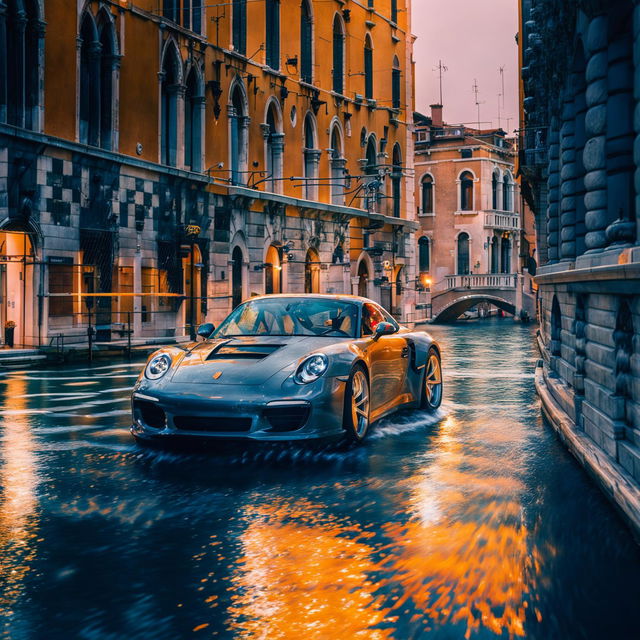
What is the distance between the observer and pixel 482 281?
63375 millimetres

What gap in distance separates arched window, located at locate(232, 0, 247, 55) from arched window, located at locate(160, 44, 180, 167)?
13.9 ft

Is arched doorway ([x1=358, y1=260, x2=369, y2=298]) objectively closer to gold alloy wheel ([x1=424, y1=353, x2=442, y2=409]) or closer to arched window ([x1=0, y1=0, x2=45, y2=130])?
arched window ([x1=0, y1=0, x2=45, y2=130])

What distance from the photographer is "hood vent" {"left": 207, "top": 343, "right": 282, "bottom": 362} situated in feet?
28.9

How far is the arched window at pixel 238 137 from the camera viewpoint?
116ft

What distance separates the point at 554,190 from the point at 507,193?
59684mm

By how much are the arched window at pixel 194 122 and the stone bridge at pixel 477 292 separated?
1241 inches

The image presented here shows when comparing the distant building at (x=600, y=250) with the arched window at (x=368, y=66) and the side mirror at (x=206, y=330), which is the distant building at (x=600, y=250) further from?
the arched window at (x=368, y=66)

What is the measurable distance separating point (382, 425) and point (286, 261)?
29151 mm

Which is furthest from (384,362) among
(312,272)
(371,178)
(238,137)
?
(371,178)

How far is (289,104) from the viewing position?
3947 cm

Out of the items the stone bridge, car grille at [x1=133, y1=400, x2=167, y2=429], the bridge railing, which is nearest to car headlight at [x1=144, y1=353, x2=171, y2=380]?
car grille at [x1=133, y1=400, x2=167, y2=429]

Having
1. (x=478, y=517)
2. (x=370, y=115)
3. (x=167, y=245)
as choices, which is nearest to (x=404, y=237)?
(x=370, y=115)

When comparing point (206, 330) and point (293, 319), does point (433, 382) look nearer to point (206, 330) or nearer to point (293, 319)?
point (293, 319)

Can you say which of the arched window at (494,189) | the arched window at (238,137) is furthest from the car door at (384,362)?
the arched window at (494,189)
